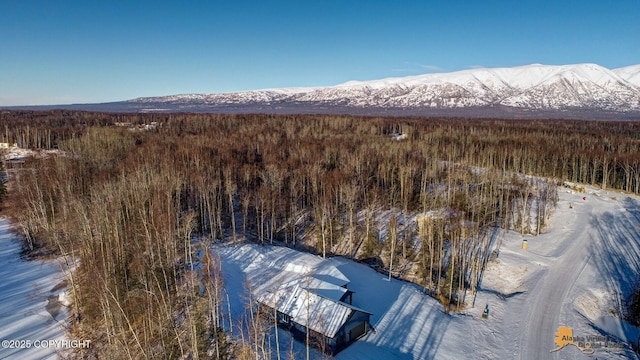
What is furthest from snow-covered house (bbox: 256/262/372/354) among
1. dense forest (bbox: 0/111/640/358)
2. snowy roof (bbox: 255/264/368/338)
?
dense forest (bbox: 0/111/640/358)

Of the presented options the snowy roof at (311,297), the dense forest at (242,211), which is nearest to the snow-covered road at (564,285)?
the dense forest at (242,211)

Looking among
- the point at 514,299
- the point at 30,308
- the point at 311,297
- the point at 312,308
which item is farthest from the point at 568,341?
the point at 30,308

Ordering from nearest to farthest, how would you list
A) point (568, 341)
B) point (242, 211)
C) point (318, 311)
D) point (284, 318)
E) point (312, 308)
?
point (318, 311) → point (568, 341) → point (312, 308) → point (284, 318) → point (242, 211)

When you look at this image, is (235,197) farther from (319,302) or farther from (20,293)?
(319,302)

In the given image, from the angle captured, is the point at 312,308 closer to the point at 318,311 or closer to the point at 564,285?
the point at 318,311

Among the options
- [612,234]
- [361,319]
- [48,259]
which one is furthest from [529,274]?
[48,259]

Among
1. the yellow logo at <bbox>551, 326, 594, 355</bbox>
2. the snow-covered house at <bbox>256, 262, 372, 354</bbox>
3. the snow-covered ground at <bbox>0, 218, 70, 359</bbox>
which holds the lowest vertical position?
the yellow logo at <bbox>551, 326, 594, 355</bbox>

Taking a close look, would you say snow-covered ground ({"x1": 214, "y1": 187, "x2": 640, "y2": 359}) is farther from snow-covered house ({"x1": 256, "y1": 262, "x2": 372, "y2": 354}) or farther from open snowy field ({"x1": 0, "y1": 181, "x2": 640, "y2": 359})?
snow-covered house ({"x1": 256, "y1": 262, "x2": 372, "y2": 354})

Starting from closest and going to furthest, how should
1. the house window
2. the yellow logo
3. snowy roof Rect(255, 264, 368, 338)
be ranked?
1. snowy roof Rect(255, 264, 368, 338)
2. the yellow logo
3. the house window
